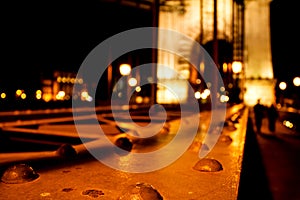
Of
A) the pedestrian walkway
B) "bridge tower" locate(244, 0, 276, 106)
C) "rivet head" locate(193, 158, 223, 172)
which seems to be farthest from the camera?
"bridge tower" locate(244, 0, 276, 106)

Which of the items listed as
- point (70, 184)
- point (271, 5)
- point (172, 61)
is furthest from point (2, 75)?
point (271, 5)

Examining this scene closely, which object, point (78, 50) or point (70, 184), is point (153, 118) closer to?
point (70, 184)

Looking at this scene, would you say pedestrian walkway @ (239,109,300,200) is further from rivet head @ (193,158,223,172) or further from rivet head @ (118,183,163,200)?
rivet head @ (118,183,163,200)

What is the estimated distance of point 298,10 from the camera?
1492 inches

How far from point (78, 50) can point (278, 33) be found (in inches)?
1029

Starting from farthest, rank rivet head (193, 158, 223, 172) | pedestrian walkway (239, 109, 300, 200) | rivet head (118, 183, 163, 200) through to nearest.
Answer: pedestrian walkway (239, 109, 300, 200) → rivet head (193, 158, 223, 172) → rivet head (118, 183, 163, 200)

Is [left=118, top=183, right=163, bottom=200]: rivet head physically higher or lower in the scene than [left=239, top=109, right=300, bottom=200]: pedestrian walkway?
higher

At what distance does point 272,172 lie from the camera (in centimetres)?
909

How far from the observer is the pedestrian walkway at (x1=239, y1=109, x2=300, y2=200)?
22.8 feet

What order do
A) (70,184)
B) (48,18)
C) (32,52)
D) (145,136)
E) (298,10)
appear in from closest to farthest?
1. (70,184)
2. (145,136)
3. (48,18)
4. (32,52)
5. (298,10)

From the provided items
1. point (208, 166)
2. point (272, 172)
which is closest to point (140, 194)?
point (208, 166)

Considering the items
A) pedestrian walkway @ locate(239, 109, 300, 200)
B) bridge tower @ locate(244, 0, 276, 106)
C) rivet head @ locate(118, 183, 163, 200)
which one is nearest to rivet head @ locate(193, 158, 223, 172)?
pedestrian walkway @ locate(239, 109, 300, 200)

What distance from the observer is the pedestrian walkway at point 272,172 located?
22.8 ft

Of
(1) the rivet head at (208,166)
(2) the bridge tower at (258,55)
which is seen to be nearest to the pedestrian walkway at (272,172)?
(1) the rivet head at (208,166)
